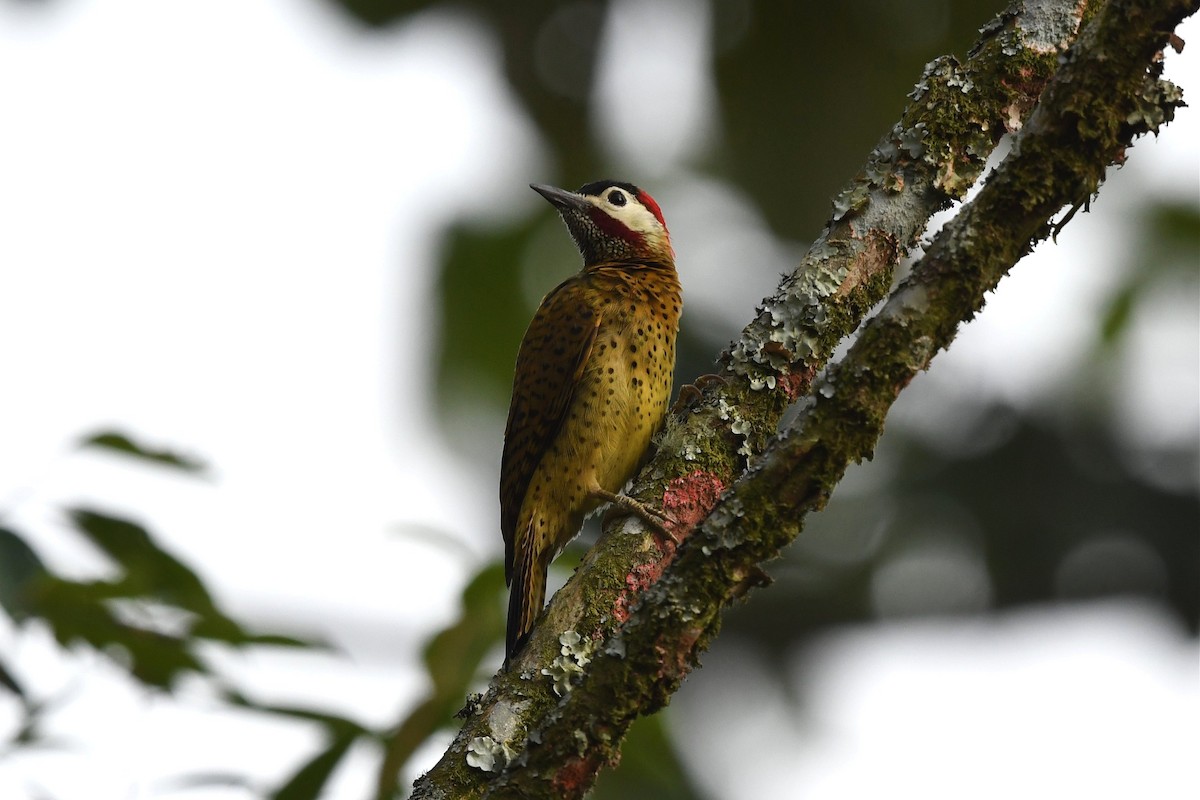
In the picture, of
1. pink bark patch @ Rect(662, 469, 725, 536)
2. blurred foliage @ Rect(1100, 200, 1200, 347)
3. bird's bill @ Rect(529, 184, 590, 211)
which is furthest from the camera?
blurred foliage @ Rect(1100, 200, 1200, 347)

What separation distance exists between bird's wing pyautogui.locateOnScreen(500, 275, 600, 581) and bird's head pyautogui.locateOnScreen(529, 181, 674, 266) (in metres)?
0.72

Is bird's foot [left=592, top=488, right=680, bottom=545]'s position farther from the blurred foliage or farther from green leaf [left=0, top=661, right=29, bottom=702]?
the blurred foliage

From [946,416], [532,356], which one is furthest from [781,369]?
[946,416]

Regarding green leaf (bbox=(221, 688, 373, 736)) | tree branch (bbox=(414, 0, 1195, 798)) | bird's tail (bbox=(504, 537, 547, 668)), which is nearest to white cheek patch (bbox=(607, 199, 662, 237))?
bird's tail (bbox=(504, 537, 547, 668))

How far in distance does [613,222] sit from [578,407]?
4.08 feet

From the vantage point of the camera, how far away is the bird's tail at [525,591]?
13.6ft

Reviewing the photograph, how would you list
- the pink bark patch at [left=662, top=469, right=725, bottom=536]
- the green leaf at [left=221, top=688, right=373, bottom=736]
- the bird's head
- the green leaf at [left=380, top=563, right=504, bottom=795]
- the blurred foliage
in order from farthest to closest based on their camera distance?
the blurred foliage
the bird's head
the green leaf at [left=380, top=563, right=504, bottom=795]
the green leaf at [left=221, top=688, right=373, bottom=736]
the pink bark patch at [left=662, top=469, right=725, bottom=536]

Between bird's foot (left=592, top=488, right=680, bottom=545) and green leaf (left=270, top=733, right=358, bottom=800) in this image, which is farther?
green leaf (left=270, top=733, right=358, bottom=800)

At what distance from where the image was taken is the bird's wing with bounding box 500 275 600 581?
4.66m

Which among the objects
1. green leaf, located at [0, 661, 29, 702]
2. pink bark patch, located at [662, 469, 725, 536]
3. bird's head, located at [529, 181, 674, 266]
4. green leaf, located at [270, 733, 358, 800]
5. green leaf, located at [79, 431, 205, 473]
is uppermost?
bird's head, located at [529, 181, 674, 266]

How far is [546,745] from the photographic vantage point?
2.33 m

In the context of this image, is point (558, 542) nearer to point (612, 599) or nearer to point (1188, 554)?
point (612, 599)

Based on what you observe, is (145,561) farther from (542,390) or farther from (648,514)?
(542,390)

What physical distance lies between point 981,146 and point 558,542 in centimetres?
201
